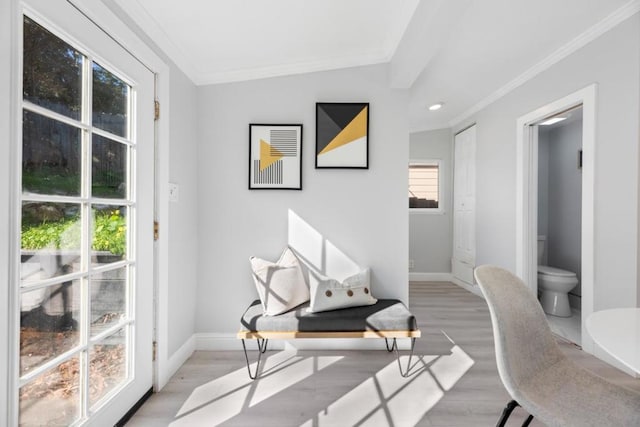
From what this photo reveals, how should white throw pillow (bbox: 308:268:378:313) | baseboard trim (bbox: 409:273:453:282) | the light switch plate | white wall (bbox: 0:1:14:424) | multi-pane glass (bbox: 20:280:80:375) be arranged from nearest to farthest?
white wall (bbox: 0:1:14:424) < multi-pane glass (bbox: 20:280:80:375) < the light switch plate < white throw pillow (bbox: 308:268:378:313) < baseboard trim (bbox: 409:273:453:282)

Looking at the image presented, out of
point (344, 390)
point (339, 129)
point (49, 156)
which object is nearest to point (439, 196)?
point (339, 129)

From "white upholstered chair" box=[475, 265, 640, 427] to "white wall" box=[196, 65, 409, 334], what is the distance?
1.28m

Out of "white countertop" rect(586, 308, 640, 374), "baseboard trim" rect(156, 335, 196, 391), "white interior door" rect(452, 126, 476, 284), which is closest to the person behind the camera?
"white countertop" rect(586, 308, 640, 374)

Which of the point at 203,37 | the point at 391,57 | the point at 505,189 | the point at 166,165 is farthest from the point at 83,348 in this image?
the point at 505,189

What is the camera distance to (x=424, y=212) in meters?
5.12

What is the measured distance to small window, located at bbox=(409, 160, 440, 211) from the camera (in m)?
5.15

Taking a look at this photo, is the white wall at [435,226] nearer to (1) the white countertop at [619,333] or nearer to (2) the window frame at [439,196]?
(2) the window frame at [439,196]

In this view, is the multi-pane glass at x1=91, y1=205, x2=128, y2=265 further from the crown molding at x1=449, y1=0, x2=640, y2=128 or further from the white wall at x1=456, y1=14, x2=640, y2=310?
the crown molding at x1=449, y1=0, x2=640, y2=128

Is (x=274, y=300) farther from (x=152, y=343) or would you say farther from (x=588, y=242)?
(x=588, y=242)

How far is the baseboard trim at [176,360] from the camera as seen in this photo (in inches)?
80.3

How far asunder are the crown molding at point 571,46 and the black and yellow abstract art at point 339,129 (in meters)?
1.81

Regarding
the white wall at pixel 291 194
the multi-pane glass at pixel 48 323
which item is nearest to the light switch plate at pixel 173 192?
the white wall at pixel 291 194

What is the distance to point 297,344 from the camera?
2586 millimetres

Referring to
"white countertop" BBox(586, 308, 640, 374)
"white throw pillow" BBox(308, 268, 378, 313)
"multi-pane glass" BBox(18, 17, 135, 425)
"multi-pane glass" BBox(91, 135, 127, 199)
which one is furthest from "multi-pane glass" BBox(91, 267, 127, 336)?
"white countertop" BBox(586, 308, 640, 374)
